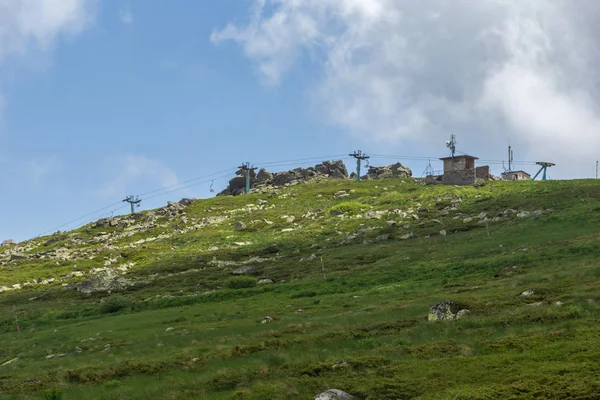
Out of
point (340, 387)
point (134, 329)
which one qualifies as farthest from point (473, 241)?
point (340, 387)

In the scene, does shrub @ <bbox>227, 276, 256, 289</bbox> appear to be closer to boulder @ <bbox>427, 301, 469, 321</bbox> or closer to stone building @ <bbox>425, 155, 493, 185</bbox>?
boulder @ <bbox>427, 301, 469, 321</bbox>

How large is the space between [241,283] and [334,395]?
4495 cm

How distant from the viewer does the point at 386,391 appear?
47.0 feet

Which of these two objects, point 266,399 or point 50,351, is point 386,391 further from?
point 50,351

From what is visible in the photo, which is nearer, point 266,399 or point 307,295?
point 266,399

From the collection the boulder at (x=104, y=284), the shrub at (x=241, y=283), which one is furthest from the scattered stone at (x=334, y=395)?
the boulder at (x=104, y=284)

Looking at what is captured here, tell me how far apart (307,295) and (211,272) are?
28376 mm

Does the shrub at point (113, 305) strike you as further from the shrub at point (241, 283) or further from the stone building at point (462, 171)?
the stone building at point (462, 171)

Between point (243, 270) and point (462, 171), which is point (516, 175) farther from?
point (243, 270)

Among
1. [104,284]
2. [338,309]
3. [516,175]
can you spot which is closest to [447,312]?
[338,309]

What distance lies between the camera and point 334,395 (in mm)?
14195

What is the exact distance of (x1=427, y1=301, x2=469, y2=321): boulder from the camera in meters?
24.5

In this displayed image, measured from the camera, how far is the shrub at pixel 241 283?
58.1 m

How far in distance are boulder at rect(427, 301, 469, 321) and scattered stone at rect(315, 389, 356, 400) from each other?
36.8 feet
